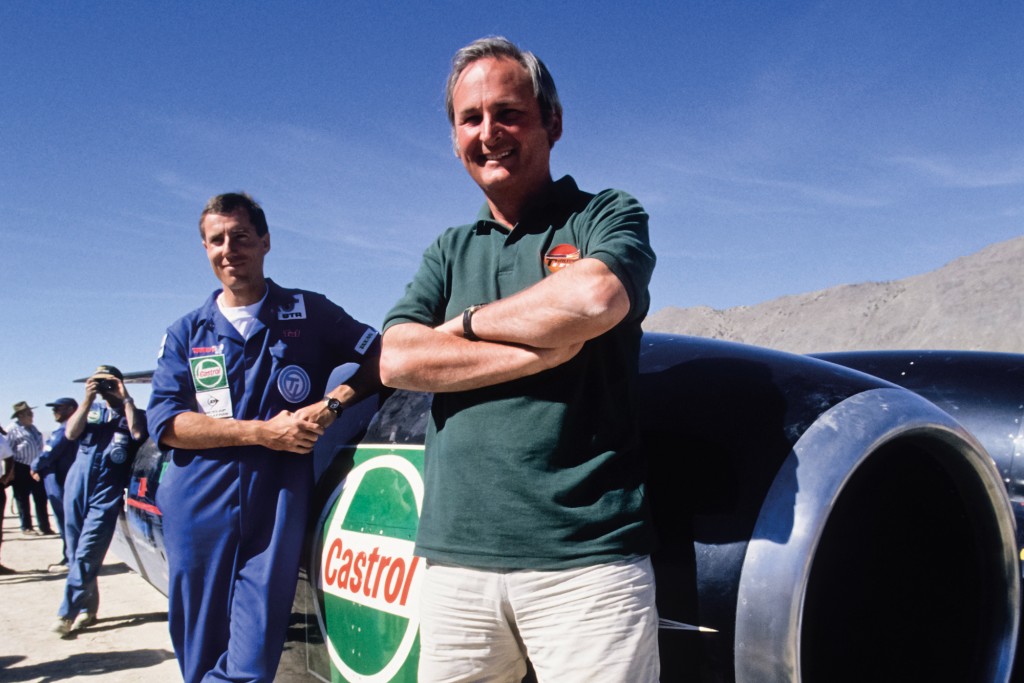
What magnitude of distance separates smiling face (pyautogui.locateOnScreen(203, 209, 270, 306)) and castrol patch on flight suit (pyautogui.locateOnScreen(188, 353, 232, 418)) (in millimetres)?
234

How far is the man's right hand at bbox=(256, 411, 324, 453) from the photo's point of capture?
8.26 ft

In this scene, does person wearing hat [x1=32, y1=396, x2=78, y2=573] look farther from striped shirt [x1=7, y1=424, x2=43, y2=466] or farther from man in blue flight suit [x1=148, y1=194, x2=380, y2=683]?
man in blue flight suit [x1=148, y1=194, x2=380, y2=683]

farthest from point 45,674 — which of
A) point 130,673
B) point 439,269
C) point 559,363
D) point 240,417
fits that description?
point 559,363

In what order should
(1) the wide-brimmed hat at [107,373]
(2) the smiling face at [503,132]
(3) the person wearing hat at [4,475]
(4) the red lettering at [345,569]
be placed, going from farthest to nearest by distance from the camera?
(3) the person wearing hat at [4,475], (1) the wide-brimmed hat at [107,373], (4) the red lettering at [345,569], (2) the smiling face at [503,132]

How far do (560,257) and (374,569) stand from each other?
1.07 m

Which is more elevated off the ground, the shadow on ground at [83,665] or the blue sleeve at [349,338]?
the blue sleeve at [349,338]

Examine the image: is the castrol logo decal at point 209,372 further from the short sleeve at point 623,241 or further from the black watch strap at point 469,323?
the short sleeve at point 623,241

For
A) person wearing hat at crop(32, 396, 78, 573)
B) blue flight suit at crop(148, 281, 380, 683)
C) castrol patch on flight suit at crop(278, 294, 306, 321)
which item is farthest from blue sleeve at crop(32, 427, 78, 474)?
castrol patch on flight suit at crop(278, 294, 306, 321)

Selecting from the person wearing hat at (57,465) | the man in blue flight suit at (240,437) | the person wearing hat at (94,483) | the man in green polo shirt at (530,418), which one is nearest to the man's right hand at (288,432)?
the man in blue flight suit at (240,437)

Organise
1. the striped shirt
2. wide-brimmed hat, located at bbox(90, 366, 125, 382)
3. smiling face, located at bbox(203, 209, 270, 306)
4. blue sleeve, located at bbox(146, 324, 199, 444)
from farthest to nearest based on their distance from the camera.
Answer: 1. the striped shirt
2. wide-brimmed hat, located at bbox(90, 366, 125, 382)
3. smiling face, located at bbox(203, 209, 270, 306)
4. blue sleeve, located at bbox(146, 324, 199, 444)

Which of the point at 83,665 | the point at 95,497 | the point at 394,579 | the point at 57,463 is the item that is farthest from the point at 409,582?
the point at 57,463

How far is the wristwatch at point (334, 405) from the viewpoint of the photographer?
2570 millimetres

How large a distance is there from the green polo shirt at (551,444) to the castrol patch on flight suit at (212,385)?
115cm

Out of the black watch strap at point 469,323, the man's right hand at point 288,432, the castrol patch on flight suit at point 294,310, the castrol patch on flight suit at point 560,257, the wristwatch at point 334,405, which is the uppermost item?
the castrol patch on flight suit at point 294,310
